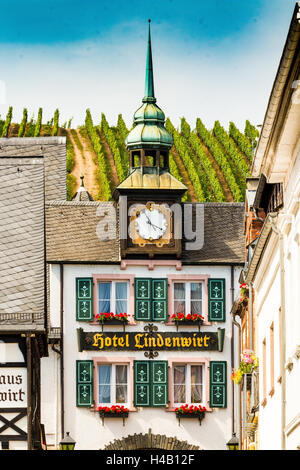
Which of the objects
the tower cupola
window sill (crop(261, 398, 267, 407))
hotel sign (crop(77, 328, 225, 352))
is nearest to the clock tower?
the tower cupola

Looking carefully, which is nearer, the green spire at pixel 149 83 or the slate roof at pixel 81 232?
the slate roof at pixel 81 232

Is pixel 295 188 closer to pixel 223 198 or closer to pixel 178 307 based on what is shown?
pixel 178 307

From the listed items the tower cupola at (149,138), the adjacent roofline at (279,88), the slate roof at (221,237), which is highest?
the tower cupola at (149,138)

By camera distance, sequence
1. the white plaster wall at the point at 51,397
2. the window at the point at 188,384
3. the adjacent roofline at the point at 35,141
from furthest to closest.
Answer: the adjacent roofline at the point at 35,141 < the window at the point at 188,384 < the white plaster wall at the point at 51,397

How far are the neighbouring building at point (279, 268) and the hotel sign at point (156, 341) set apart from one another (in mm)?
14734

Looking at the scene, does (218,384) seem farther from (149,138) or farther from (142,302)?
(149,138)

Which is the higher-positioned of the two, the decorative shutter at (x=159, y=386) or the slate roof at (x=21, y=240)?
the slate roof at (x=21, y=240)

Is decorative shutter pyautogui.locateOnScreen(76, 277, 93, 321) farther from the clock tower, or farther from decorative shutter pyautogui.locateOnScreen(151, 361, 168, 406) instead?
decorative shutter pyautogui.locateOnScreen(151, 361, 168, 406)

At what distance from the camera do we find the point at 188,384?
159 ft

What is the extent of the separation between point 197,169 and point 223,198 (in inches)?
298

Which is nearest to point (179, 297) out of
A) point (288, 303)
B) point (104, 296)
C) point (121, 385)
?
point (104, 296)

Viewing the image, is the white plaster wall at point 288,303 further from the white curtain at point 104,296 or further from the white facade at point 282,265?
the white curtain at point 104,296

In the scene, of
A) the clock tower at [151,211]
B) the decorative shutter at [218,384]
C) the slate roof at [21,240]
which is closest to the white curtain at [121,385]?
the decorative shutter at [218,384]

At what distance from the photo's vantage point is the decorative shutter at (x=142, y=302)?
4866 cm
